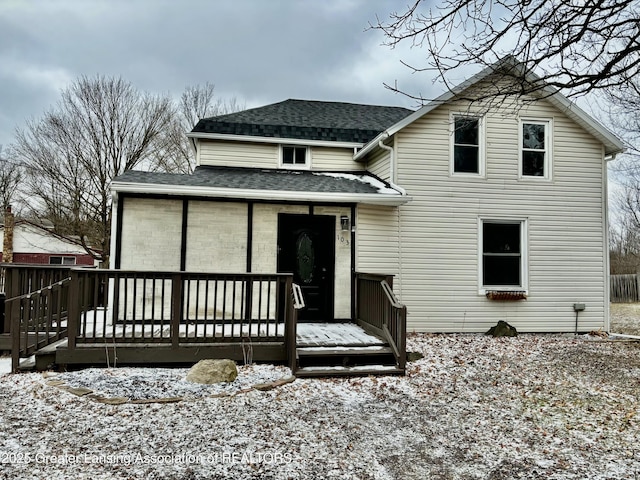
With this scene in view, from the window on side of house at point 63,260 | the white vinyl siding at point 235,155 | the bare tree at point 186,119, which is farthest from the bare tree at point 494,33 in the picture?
the window on side of house at point 63,260

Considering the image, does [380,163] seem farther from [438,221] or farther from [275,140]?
[275,140]

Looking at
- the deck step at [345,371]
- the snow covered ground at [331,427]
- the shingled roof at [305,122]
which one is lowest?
the snow covered ground at [331,427]

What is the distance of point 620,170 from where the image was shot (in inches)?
701

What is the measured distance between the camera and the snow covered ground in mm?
3615

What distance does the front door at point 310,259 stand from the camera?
8.80 metres

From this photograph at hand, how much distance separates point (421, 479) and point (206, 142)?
9.14m

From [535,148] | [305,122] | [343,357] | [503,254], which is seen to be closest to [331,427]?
[343,357]

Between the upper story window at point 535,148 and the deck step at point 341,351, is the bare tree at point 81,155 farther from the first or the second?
the upper story window at point 535,148

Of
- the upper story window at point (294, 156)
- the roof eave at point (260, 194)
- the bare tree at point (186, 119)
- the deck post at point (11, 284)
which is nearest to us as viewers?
the deck post at point (11, 284)

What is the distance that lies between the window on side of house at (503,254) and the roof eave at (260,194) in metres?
2.23

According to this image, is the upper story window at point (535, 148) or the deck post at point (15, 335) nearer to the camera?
the deck post at point (15, 335)

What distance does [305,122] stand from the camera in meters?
11.6

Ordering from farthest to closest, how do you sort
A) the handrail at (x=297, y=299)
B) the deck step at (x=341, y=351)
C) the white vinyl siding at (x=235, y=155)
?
the white vinyl siding at (x=235, y=155) < the deck step at (x=341, y=351) < the handrail at (x=297, y=299)

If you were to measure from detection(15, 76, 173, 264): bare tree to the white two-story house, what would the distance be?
356 inches
